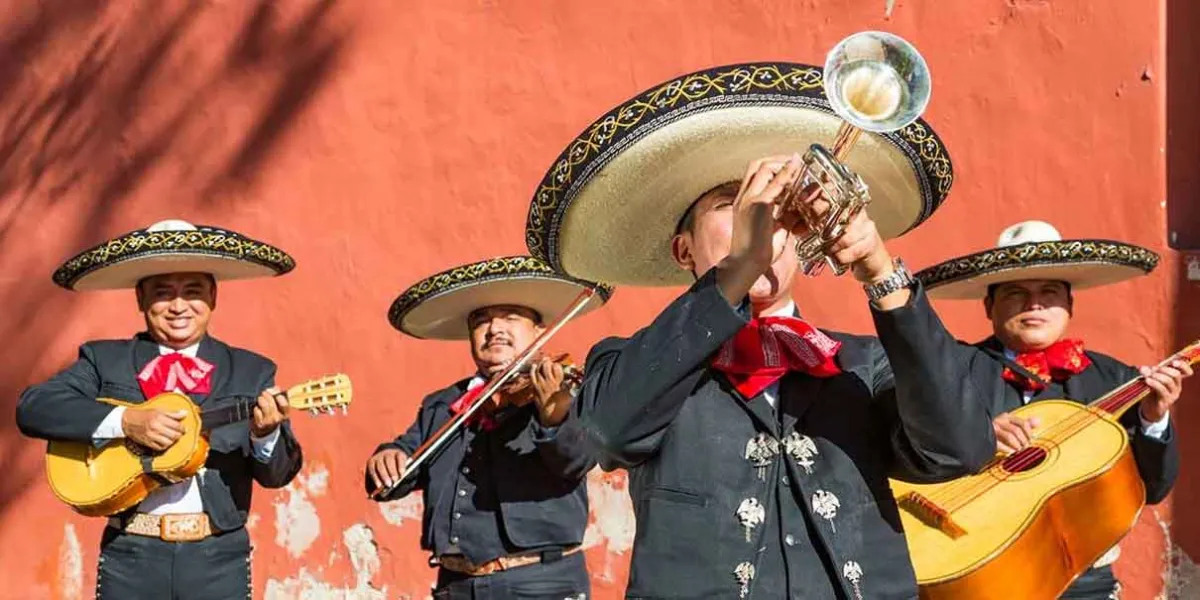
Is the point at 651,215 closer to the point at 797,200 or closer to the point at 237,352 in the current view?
the point at 797,200

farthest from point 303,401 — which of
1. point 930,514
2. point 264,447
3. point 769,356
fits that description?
point 769,356

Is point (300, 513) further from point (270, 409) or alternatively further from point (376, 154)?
point (270, 409)

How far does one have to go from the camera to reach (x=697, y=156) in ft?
9.95

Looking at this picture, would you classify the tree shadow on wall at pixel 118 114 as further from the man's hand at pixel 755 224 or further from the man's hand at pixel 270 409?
the man's hand at pixel 755 224

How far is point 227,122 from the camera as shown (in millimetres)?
7559

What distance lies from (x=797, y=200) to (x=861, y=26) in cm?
448

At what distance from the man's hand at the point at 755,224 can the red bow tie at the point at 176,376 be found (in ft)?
11.8

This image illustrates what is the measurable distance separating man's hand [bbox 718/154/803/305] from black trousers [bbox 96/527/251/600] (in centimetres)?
348

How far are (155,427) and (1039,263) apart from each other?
3.06m

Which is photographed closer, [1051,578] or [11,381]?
[1051,578]

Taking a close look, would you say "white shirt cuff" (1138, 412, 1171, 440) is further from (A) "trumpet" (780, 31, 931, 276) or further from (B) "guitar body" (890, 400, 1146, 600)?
(A) "trumpet" (780, 31, 931, 276)

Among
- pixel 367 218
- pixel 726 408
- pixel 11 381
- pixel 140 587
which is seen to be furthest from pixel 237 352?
pixel 726 408

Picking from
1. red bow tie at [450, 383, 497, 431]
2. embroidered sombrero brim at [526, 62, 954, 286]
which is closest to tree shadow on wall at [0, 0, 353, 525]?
red bow tie at [450, 383, 497, 431]

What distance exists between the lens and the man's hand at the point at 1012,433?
4.79 metres
